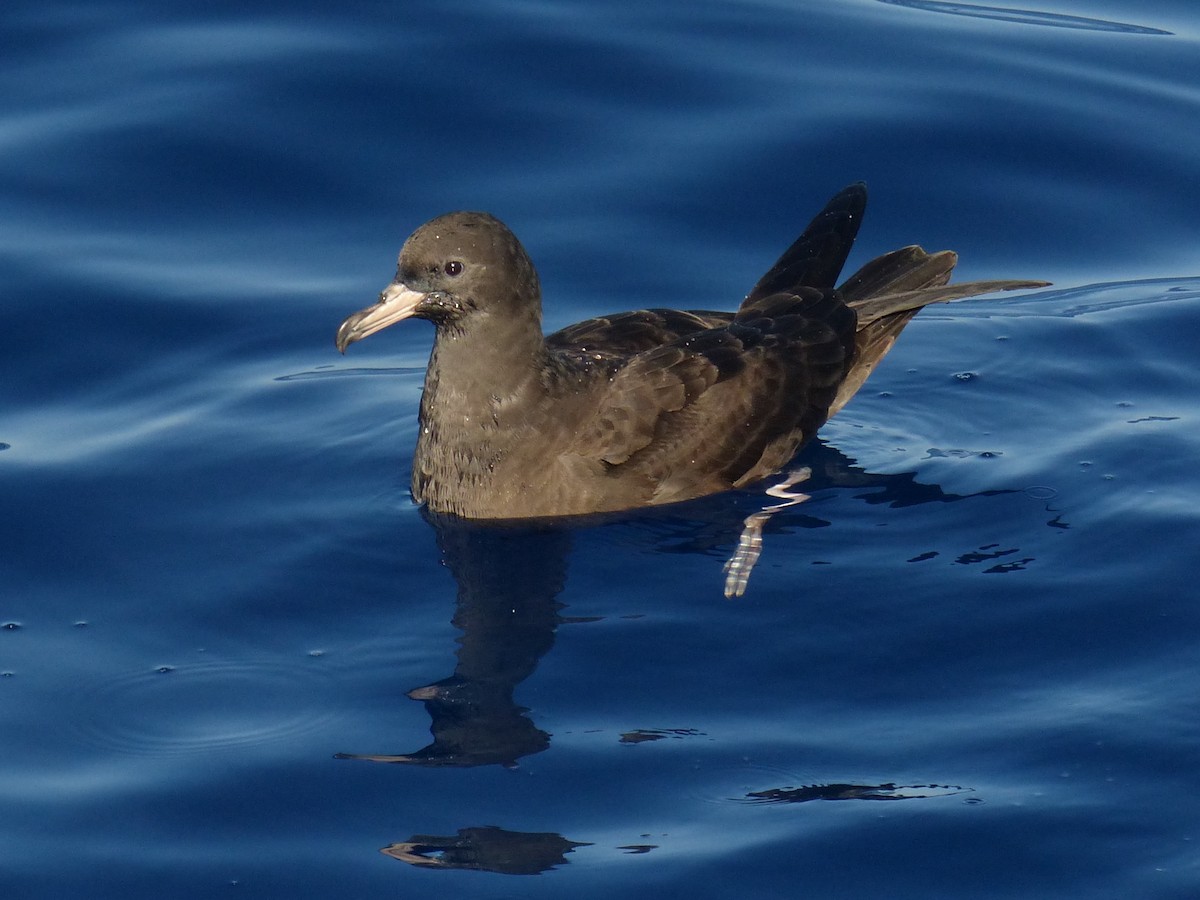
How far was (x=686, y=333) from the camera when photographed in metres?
8.15

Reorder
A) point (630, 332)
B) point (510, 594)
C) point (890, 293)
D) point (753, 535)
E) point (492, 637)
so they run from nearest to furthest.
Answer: point (492, 637) → point (510, 594) → point (753, 535) → point (630, 332) → point (890, 293)

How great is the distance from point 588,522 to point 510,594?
663 mm

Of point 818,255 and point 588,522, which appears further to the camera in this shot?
point 818,255

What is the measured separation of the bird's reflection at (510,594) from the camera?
6.14 metres

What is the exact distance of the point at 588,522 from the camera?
7.59 meters

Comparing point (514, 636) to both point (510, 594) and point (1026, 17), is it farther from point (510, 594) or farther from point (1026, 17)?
point (1026, 17)

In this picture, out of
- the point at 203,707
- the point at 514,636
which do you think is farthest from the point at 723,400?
the point at 203,707

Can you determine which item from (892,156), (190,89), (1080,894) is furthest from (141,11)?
(1080,894)

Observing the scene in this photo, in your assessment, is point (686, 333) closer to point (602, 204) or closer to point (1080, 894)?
point (602, 204)

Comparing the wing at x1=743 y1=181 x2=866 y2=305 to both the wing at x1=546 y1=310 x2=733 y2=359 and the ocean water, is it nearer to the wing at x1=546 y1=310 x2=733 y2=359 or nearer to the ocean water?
the wing at x1=546 y1=310 x2=733 y2=359

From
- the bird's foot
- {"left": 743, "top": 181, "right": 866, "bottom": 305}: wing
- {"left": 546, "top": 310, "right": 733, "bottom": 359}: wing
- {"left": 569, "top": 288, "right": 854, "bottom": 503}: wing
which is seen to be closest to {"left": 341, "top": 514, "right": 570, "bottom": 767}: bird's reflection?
{"left": 569, "top": 288, "right": 854, "bottom": 503}: wing

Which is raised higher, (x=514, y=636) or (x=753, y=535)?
(x=753, y=535)

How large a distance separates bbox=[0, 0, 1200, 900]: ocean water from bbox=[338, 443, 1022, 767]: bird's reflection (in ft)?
0.07

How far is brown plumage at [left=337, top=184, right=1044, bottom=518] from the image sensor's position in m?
7.51
